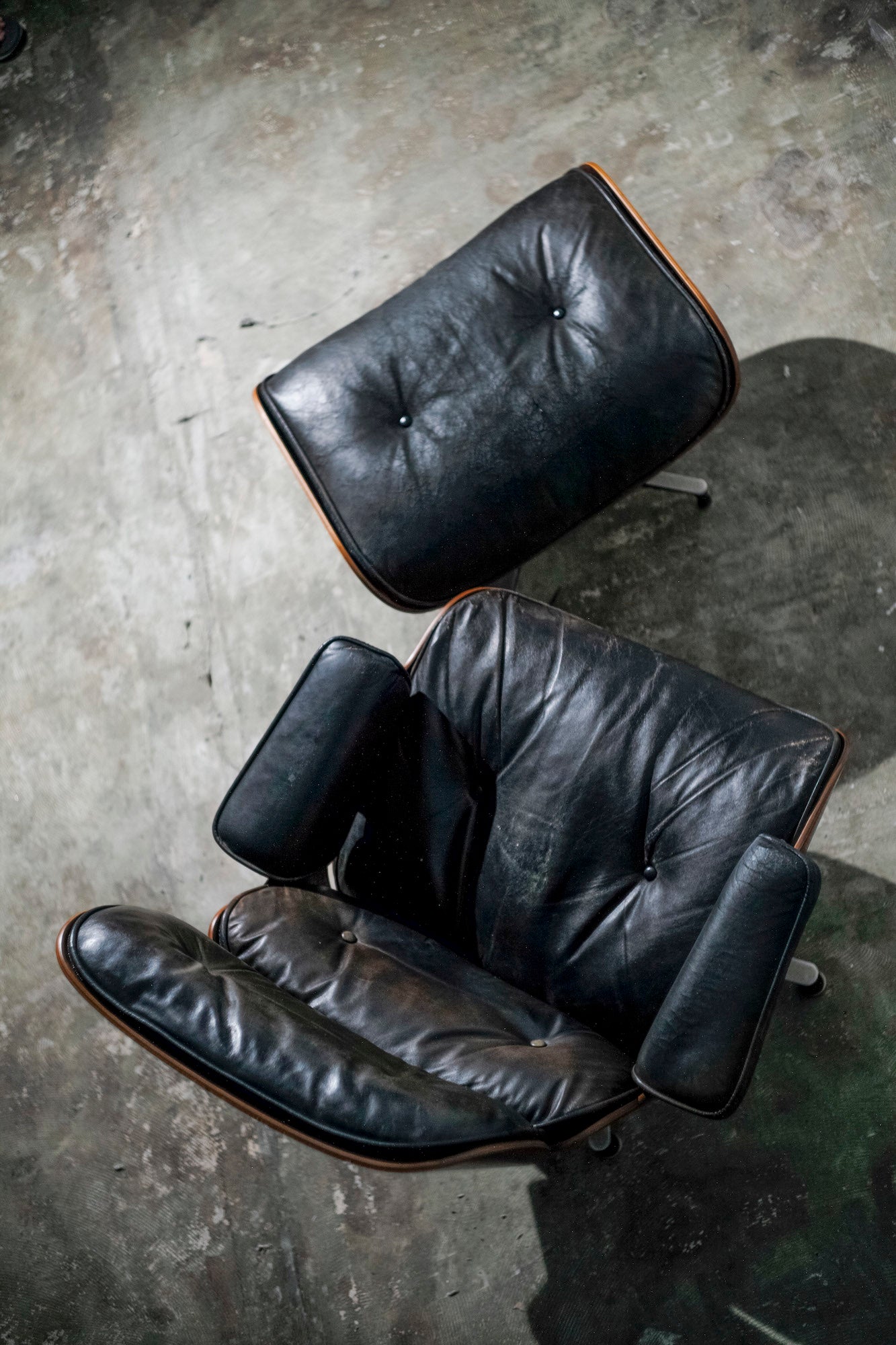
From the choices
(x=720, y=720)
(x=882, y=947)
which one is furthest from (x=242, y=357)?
(x=882, y=947)

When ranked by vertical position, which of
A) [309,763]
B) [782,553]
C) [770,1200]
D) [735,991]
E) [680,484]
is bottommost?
[770,1200]

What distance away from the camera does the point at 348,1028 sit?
3.83ft

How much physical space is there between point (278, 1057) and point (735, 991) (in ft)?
1.58

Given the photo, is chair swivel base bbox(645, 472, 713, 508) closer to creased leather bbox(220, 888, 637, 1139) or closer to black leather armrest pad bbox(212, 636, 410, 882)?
black leather armrest pad bbox(212, 636, 410, 882)

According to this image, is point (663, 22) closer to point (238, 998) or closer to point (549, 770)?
point (549, 770)

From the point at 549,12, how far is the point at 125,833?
1.83 meters

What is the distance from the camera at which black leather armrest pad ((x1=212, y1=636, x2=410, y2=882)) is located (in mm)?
1302

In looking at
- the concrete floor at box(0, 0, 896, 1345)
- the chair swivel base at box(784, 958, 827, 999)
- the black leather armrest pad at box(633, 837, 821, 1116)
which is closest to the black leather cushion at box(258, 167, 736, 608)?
the concrete floor at box(0, 0, 896, 1345)

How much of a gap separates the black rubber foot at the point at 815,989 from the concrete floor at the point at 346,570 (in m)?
0.03

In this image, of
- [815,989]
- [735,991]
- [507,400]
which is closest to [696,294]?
[507,400]

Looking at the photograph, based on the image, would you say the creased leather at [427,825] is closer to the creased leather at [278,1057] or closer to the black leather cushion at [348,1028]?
the black leather cushion at [348,1028]

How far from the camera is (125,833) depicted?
6.32 ft

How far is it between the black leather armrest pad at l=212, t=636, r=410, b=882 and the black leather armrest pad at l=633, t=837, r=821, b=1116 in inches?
19.0

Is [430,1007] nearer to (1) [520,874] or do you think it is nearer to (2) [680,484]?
(1) [520,874]
